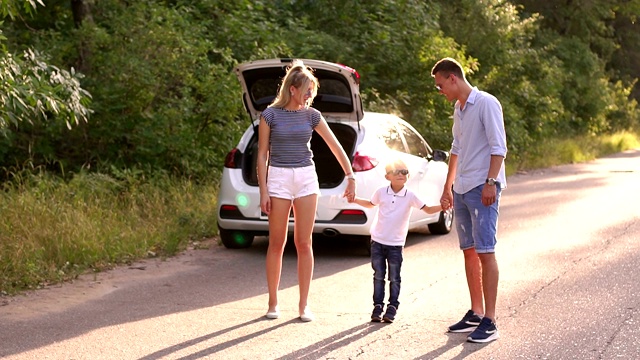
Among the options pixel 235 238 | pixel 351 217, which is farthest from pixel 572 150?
pixel 351 217

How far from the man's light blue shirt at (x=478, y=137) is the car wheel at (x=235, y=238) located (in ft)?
15.9

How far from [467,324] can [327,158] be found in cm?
476

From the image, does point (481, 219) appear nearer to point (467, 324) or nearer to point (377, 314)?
point (467, 324)

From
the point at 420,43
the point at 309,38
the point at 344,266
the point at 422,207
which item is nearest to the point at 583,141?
the point at 420,43

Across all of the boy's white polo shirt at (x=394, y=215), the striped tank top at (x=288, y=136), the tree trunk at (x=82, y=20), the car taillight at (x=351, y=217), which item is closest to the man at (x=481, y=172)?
the boy's white polo shirt at (x=394, y=215)

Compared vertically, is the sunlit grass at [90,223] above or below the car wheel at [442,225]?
above

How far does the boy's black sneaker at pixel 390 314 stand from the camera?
834 cm

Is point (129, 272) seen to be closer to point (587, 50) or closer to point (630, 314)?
point (630, 314)

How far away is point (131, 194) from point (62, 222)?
2.75 meters

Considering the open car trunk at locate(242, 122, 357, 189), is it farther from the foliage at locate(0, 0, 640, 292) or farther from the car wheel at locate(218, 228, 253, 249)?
the foliage at locate(0, 0, 640, 292)

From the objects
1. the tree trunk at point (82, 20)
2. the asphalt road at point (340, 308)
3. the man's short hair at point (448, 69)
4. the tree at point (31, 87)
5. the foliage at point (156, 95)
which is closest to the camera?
the asphalt road at point (340, 308)

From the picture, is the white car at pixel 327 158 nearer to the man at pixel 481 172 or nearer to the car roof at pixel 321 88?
the car roof at pixel 321 88

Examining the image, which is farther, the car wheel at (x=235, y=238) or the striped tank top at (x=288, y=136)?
the car wheel at (x=235, y=238)

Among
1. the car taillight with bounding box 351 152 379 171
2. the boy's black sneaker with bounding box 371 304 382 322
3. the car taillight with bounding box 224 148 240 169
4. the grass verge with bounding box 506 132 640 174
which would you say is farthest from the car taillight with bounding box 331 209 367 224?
the grass verge with bounding box 506 132 640 174
